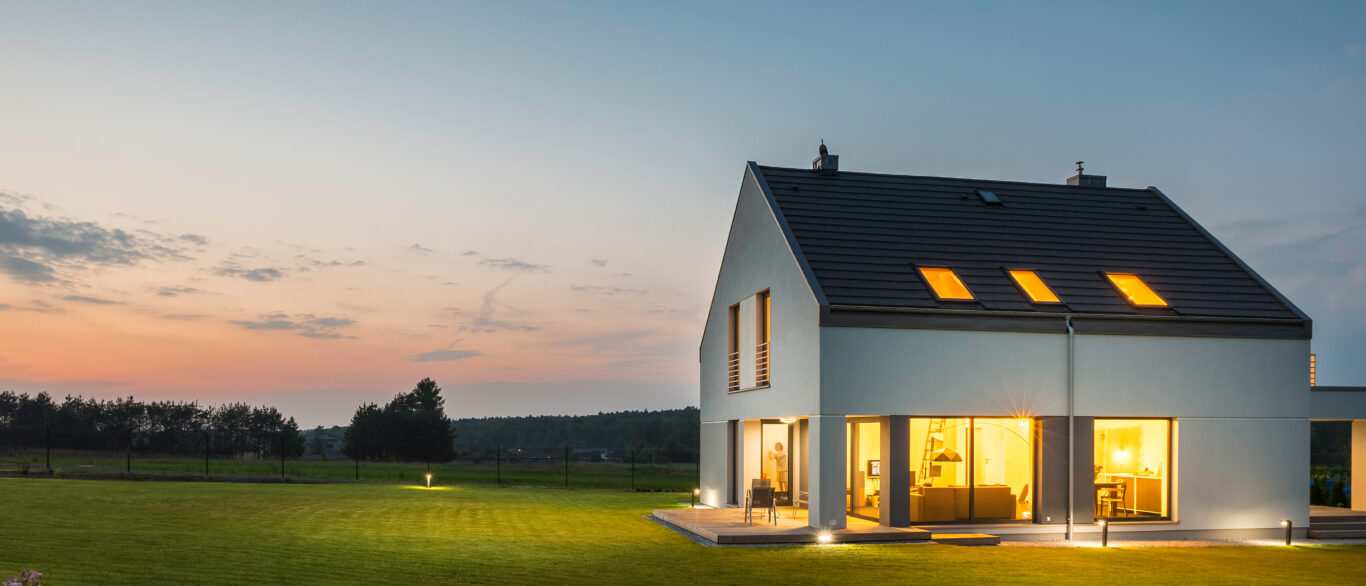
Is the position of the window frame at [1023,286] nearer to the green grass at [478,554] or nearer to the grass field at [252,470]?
the green grass at [478,554]

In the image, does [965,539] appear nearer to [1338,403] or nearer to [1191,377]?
[1191,377]

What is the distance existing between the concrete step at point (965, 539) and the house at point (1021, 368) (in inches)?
22.2

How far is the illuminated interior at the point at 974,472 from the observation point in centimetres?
1492

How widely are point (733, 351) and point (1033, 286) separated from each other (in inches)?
247

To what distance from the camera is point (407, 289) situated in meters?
28.8

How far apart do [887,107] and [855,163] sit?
2.07 m

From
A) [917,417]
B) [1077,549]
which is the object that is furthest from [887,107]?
[1077,549]

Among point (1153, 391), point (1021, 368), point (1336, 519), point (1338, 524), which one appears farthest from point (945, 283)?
point (1336, 519)

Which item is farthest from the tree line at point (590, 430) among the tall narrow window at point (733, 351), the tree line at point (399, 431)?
the tall narrow window at point (733, 351)

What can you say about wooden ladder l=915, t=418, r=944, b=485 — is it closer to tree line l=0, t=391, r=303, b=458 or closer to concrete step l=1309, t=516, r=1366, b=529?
concrete step l=1309, t=516, r=1366, b=529

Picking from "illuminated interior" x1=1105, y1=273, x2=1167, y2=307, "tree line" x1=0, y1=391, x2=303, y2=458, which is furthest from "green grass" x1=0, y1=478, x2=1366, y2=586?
"tree line" x1=0, y1=391, x2=303, y2=458

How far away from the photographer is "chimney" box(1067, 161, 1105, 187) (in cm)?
1980

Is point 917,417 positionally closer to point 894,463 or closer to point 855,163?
point 894,463

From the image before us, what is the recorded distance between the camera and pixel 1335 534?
1592 cm
